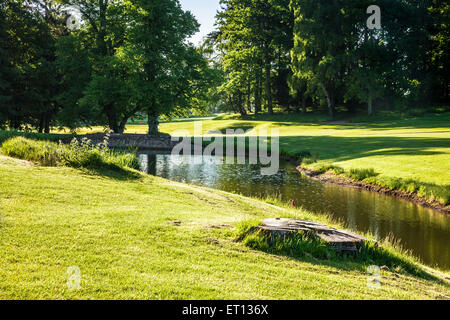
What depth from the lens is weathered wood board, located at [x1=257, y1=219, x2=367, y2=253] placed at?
6.44 m

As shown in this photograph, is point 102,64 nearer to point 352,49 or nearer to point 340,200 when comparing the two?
point 340,200

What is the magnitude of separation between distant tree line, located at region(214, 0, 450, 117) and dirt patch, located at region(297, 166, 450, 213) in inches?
1206

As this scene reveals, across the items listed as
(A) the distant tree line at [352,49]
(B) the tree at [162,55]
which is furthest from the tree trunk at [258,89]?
(B) the tree at [162,55]

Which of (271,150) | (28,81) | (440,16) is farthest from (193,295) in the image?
(440,16)

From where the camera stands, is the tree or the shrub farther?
the tree

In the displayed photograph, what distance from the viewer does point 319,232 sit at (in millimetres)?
6828

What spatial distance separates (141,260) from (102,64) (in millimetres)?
33173

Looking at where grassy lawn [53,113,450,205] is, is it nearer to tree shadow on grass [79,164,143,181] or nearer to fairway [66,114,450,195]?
fairway [66,114,450,195]

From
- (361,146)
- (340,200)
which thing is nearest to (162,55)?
(361,146)

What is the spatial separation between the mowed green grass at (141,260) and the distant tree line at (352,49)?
4366cm

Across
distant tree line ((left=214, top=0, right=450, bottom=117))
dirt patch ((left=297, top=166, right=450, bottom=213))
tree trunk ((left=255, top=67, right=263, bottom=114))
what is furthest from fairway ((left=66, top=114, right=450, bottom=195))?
tree trunk ((left=255, top=67, right=263, bottom=114))

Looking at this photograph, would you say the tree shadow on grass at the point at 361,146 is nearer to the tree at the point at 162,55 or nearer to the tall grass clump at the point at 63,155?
the tree at the point at 162,55
